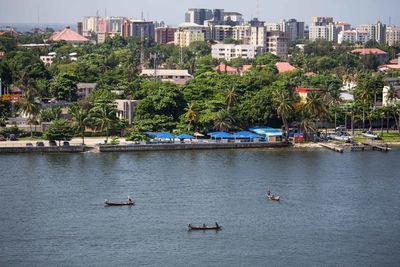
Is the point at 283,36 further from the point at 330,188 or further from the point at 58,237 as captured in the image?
the point at 58,237

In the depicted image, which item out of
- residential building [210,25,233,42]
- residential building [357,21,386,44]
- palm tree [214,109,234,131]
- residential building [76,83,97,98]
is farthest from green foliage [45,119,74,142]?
residential building [357,21,386,44]

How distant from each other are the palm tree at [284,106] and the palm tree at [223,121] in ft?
7.92

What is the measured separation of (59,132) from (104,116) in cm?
257

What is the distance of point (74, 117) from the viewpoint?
48188 millimetres

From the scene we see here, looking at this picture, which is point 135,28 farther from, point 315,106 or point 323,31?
point 315,106

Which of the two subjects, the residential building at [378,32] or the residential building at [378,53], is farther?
the residential building at [378,32]

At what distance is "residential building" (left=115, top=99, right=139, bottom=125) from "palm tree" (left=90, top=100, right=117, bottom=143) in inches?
116

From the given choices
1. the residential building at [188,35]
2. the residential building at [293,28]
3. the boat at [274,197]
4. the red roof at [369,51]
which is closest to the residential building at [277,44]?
the red roof at [369,51]

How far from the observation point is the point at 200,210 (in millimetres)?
32375

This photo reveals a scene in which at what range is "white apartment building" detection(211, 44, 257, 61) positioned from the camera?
91938 mm

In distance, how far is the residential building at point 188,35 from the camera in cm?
10775

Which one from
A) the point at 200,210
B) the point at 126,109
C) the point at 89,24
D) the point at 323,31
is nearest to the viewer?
the point at 200,210

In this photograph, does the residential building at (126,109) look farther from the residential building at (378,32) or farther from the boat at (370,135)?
the residential building at (378,32)

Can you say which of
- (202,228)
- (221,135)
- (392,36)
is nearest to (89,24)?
(392,36)
